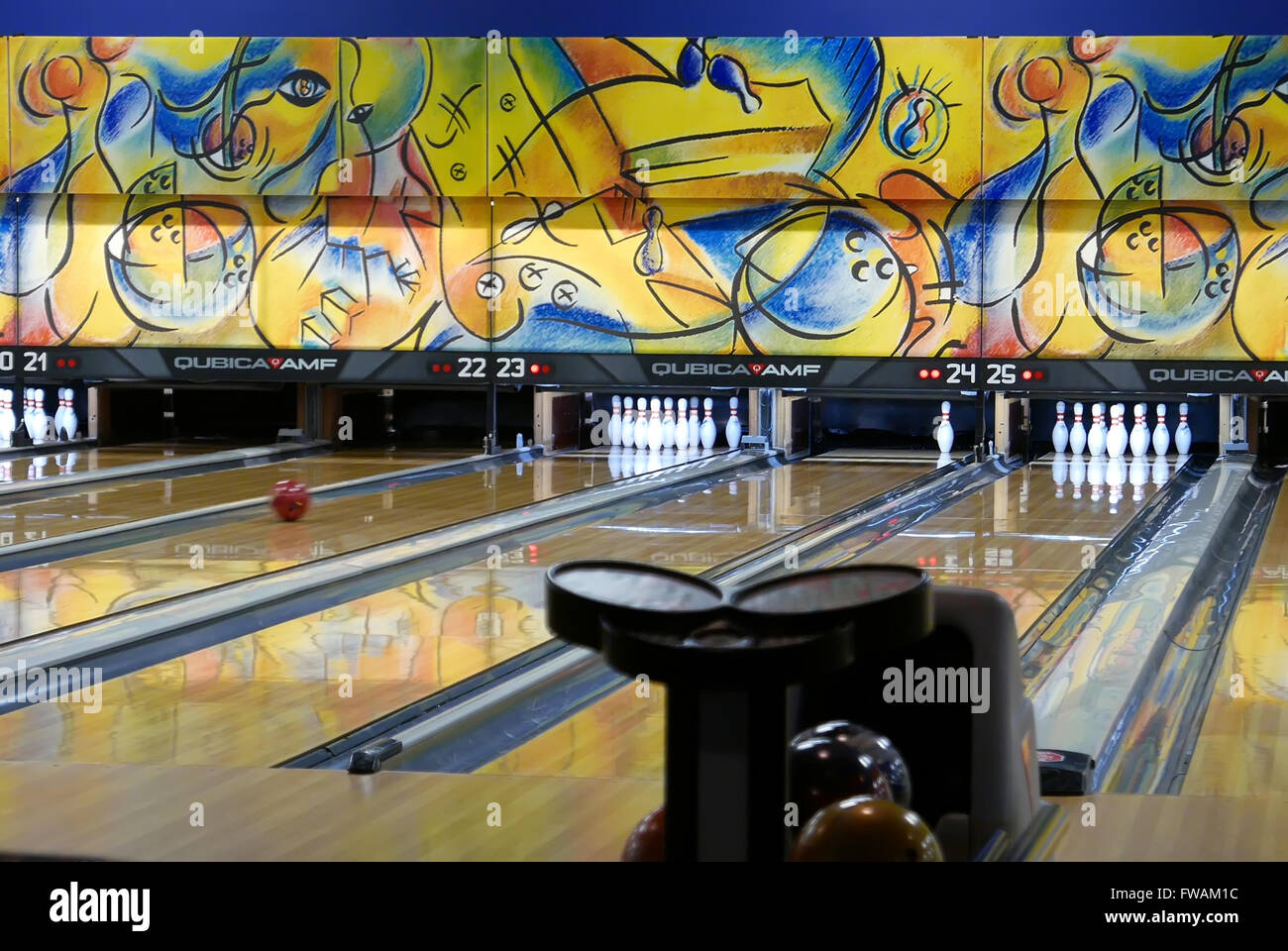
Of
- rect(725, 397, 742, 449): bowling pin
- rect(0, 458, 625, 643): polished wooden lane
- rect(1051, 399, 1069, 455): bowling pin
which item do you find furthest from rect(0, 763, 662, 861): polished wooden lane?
rect(1051, 399, 1069, 455): bowling pin

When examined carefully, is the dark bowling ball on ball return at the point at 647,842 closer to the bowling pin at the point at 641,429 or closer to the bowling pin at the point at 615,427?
the bowling pin at the point at 641,429

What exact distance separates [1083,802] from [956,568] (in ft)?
7.24

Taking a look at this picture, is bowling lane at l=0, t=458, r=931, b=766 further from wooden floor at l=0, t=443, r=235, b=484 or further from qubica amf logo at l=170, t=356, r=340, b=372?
qubica amf logo at l=170, t=356, r=340, b=372

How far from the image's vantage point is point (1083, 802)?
5.76 ft

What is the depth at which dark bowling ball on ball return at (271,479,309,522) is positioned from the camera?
185 inches

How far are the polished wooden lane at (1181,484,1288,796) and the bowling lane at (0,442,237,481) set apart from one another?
3988 mm

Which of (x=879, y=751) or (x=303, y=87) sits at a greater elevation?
(x=303, y=87)

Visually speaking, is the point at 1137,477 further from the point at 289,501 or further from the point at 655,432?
the point at 289,501

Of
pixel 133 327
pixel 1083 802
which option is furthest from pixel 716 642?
pixel 133 327

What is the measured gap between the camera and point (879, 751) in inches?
57.1

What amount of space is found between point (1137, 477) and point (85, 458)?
4067 mm

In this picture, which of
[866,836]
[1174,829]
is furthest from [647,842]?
[1174,829]

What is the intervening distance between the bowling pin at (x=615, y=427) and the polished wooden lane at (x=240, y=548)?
1.08 m
